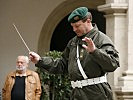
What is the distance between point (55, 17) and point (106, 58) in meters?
7.71

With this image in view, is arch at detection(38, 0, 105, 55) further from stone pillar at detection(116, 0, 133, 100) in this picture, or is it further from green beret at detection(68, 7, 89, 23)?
green beret at detection(68, 7, 89, 23)

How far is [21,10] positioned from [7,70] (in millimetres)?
1321

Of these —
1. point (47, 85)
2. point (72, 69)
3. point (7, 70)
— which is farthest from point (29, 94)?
point (72, 69)

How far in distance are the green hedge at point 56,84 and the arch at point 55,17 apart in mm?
2463

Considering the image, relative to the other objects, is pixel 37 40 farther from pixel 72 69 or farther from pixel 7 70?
pixel 72 69

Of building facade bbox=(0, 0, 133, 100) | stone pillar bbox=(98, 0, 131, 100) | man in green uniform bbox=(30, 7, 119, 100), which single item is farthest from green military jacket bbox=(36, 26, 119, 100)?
building facade bbox=(0, 0, 133, 100)

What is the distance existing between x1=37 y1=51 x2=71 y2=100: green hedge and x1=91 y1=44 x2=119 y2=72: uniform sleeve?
15.9ft

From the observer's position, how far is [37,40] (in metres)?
11.8

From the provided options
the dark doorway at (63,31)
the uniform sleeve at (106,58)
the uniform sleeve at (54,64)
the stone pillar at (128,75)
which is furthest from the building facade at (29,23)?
the uniform sleeve at (106,58)

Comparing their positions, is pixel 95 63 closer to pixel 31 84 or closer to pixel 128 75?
pixel 128 75

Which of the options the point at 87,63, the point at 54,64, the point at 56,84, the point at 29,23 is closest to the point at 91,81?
the point at 87,63

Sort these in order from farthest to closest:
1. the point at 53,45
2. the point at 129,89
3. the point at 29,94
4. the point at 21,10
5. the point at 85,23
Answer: the point at 53,45 < the point at 21,10 < the point at 29,94 < the point at 129,89 < the point at 85,23

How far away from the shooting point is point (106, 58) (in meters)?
4.39

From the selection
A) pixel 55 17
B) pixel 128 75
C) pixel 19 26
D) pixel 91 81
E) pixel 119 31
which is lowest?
pixel 91 81
